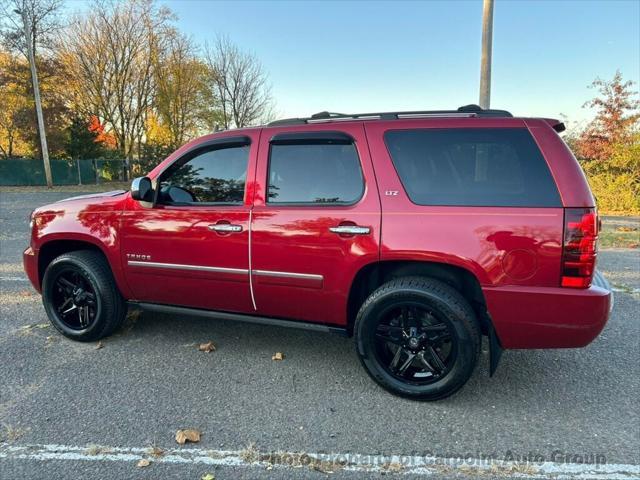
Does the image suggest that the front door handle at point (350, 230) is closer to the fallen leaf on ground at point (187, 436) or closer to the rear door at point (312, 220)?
the rear door at point (312, 220)

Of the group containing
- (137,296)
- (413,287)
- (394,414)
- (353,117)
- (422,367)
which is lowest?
(394,414)

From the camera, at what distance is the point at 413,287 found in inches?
111

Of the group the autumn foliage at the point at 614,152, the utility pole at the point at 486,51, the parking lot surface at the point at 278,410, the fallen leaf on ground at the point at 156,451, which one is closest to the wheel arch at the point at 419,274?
the parking lot surface at the point at 278,410

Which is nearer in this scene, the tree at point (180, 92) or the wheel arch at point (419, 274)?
the wheel arch at point (419, 274)

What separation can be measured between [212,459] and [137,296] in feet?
6.12

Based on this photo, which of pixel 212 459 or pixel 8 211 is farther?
pixel 8 211

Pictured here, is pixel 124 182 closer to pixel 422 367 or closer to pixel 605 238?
pixel 605 238

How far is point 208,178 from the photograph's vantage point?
349cm

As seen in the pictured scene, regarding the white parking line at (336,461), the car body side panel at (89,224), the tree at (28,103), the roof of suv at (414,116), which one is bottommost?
the white parking line at (336,461)

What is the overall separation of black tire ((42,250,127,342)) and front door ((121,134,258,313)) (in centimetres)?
28

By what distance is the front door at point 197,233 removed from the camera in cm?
325

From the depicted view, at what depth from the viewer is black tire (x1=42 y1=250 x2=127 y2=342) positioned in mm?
3719

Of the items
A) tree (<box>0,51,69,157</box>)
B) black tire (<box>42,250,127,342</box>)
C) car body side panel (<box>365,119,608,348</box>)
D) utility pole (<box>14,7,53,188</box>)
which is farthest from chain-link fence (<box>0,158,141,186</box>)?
car body side panel (<box>365,119,608,348</box>)

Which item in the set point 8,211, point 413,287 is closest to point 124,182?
point 8,211
